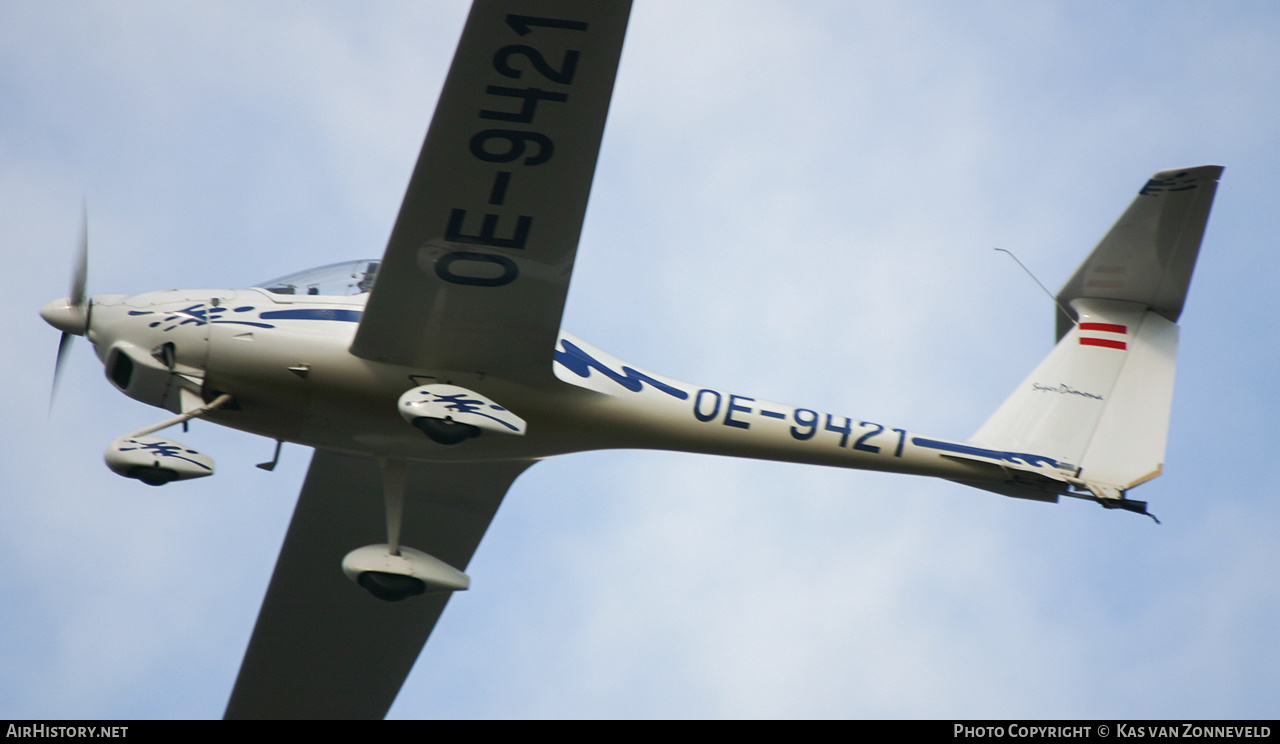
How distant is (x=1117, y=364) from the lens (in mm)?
11539

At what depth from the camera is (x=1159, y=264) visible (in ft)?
37.3

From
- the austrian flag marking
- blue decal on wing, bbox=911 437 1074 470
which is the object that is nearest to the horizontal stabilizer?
the austrian flag marking

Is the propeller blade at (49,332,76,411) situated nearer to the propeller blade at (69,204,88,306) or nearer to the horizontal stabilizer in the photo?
the propeller blade at (69,204,88,306)

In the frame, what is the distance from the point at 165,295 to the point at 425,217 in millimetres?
2359

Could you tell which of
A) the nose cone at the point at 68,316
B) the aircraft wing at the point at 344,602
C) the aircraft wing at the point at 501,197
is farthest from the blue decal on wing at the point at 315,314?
the aircraft wing at the point at 344,602

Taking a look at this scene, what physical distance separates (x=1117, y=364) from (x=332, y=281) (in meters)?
7.15

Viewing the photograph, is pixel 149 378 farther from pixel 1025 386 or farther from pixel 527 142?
pixel 1025 386

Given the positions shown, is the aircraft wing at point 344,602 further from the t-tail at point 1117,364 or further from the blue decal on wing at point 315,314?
the t-tail at point 1117,364

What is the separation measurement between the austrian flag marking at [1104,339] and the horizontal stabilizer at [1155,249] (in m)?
0.19

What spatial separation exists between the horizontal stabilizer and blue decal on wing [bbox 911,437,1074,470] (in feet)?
5.63

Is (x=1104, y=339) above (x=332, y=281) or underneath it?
above

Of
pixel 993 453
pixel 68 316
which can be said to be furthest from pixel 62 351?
pixel 993 453

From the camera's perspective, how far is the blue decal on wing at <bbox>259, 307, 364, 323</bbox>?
31.1ft

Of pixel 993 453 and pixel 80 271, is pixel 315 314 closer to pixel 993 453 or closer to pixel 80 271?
pixel 80 271
